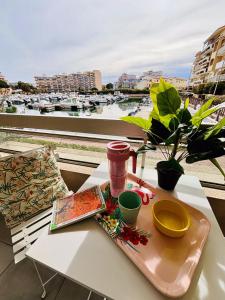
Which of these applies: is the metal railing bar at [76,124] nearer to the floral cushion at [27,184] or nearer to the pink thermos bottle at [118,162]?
the floral cushion at [27,184]

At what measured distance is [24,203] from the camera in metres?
1.01

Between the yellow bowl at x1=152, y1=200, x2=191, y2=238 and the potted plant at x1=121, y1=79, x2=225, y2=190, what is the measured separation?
167mm

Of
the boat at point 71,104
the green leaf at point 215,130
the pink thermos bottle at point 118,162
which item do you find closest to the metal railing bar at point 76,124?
the boat at point 71,104

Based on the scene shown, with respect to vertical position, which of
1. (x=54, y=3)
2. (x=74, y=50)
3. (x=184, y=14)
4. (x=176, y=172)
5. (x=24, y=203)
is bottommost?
(x=24, y=203)

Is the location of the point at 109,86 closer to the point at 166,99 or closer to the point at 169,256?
the point at 166,99

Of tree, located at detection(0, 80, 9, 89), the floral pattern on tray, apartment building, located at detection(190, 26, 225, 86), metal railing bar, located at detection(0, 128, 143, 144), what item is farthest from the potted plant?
tree, located at detection(0, 80, 9, 89)

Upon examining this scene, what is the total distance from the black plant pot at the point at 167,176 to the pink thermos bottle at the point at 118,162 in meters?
0.15

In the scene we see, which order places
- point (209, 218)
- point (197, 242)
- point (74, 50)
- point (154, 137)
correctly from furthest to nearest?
1. point (74, 50)
2. point (154, 137)
3. point (209, 218)
4. point (197, 242)

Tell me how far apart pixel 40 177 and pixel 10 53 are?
1.29 m

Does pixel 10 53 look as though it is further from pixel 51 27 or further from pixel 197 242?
pixel 197 242

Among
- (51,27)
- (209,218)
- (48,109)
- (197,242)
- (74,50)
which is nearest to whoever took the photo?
(197,242)

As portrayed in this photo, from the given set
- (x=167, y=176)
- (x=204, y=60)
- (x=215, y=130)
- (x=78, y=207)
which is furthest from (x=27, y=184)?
(x=204, y=60)

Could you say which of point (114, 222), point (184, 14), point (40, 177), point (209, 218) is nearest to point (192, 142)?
point (209, 218)

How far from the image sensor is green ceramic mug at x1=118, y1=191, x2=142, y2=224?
583 millimetres
